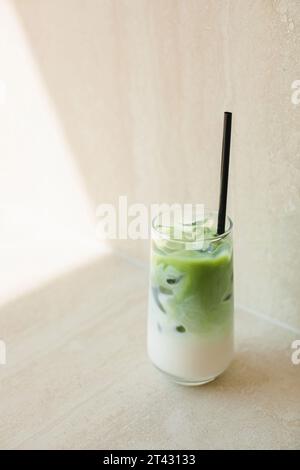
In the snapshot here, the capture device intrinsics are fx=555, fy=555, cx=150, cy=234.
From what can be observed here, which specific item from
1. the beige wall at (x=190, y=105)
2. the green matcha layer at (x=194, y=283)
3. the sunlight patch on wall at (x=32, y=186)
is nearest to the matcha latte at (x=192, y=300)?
the green matcha layer at (x=194, y=283)

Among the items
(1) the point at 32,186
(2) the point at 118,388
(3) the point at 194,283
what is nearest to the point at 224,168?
(3) the point at 194,283

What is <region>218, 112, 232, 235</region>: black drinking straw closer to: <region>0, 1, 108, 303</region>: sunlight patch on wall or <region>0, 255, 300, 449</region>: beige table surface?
<region>0, 255, 300, 449</region>: beige table surface

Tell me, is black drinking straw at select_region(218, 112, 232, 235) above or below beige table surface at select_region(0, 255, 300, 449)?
above

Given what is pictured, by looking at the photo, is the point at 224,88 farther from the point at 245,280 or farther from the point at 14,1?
the point at 14,1

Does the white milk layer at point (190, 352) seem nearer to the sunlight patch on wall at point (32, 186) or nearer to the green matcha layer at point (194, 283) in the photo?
the green matcha layer at point (194, 283)

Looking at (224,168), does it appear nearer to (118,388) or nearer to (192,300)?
(192,300)

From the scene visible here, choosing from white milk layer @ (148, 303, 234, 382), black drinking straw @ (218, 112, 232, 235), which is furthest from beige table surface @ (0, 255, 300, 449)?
black drinking straw @ (218, 112, 232, 235)
